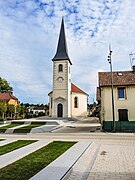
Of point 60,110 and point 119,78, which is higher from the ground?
point 119,78

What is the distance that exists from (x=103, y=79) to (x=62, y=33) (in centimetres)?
2826

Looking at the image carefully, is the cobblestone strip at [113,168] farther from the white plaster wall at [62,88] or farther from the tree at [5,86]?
the tree at [5,86]

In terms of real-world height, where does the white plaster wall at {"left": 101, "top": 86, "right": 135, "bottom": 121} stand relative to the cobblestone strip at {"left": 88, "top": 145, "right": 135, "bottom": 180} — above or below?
above

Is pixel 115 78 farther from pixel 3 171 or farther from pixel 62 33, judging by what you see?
pixel 62 33

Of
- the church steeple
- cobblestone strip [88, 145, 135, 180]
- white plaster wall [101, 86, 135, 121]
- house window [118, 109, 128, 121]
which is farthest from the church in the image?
cobblestone strip [88, 145, 135, 180]

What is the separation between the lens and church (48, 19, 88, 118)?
46.0 meters

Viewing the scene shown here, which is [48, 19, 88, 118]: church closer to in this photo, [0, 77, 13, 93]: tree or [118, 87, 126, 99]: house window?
[118, 87, 126, 99]: house window

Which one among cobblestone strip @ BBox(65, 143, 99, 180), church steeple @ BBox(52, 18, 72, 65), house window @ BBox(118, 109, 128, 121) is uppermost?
church steeple @ BBox(52, 18, 72, 65)

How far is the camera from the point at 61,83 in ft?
154

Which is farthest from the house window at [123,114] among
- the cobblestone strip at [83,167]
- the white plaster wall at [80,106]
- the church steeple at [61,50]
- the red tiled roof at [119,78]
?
the church steeple at [61,50]

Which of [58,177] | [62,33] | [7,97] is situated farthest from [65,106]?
[58,177]

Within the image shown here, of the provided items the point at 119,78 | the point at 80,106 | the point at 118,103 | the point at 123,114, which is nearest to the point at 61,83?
the point at 80,106

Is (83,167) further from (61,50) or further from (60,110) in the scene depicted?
(61,50)

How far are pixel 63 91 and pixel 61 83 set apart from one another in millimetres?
2004
